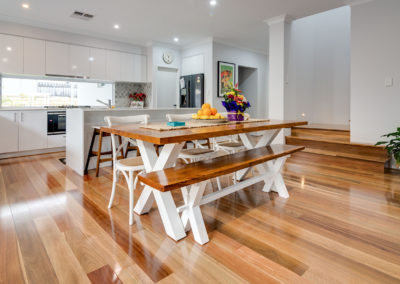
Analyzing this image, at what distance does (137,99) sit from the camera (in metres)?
6.61

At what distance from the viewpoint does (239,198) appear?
249 centimetres

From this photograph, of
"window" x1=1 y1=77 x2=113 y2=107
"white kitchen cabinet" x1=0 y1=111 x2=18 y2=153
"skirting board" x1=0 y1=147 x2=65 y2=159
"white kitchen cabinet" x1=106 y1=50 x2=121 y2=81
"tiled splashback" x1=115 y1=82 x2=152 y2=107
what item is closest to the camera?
"white kitchen cabinet" x1=0 y1=111 x2=18 y2=153

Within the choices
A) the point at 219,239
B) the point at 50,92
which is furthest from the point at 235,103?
the point at 50,92

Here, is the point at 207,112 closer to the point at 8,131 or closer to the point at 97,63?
the point at 8,131

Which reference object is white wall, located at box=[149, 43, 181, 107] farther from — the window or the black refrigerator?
the window

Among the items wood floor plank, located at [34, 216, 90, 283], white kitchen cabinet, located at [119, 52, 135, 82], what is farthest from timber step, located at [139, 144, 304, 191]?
white kitchen cabinet, located at [119, 52, 135, 82]

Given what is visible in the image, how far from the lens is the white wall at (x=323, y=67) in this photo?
17.6ft

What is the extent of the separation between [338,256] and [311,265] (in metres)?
0.22

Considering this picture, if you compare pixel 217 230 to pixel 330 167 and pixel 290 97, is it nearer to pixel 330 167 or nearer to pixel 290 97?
pixel 330 167

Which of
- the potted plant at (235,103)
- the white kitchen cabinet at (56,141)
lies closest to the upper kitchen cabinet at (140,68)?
the white kitchen cabinet at (56,141)

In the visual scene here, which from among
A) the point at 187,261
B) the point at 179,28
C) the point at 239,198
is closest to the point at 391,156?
the point at 239,198

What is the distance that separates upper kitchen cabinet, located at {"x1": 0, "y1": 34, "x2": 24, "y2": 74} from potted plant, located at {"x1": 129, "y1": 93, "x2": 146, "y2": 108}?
2.44 m

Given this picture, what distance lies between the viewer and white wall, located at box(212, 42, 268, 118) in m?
6.08

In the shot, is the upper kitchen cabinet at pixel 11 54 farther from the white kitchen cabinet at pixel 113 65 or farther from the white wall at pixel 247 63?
the white wall at pixel 247 63
